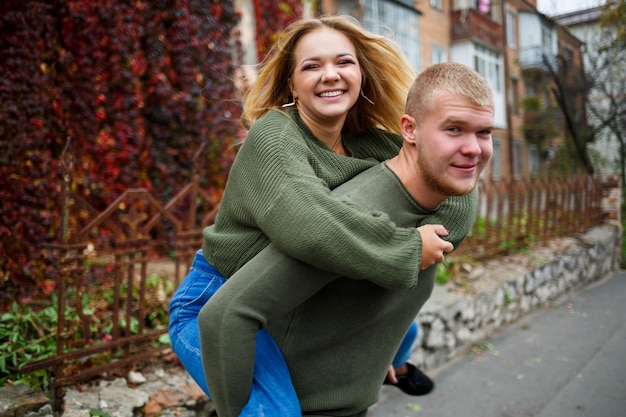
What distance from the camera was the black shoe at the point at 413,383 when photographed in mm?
2404

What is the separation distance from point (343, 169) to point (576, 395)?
3891 millimetres

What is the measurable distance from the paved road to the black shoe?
76.8 inches

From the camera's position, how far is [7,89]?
4.45 metres

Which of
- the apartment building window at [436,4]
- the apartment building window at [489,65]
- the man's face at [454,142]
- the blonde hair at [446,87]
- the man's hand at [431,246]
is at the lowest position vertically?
the man's hand at [431,246]

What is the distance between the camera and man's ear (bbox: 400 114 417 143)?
1599mm

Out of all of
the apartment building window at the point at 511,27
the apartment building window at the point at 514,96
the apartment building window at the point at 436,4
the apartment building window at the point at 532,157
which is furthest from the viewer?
the apartment building window at the point at 511,27

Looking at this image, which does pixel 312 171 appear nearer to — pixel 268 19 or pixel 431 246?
pixel 431 246

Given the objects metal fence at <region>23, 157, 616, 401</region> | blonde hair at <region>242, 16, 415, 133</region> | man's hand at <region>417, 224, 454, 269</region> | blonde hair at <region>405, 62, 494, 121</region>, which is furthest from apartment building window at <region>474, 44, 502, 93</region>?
man's hand at <region>417, 224, 454, 269</region>

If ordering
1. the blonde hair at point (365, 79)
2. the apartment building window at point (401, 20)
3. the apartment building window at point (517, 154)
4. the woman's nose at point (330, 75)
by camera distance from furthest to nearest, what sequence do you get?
the apartment building window at point (517, 154) → the apartment building window at point (401, 20) → the blonde hair at point (365, 79) → the woman's nose at point (330, 75)

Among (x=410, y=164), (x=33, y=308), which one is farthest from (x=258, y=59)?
(x=410, y=164)

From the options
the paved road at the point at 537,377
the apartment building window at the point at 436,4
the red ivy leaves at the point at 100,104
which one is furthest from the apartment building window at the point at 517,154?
the red ivy leaves at the point at 100,104

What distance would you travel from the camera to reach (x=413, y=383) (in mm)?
2410

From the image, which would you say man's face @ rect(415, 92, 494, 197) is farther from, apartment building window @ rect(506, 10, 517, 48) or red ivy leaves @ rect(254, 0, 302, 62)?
apartment building window @ rect(506, 10, 517, 48)

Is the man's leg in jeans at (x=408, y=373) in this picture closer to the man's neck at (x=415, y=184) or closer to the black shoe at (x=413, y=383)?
the black shoe at (x=413, y=383)
